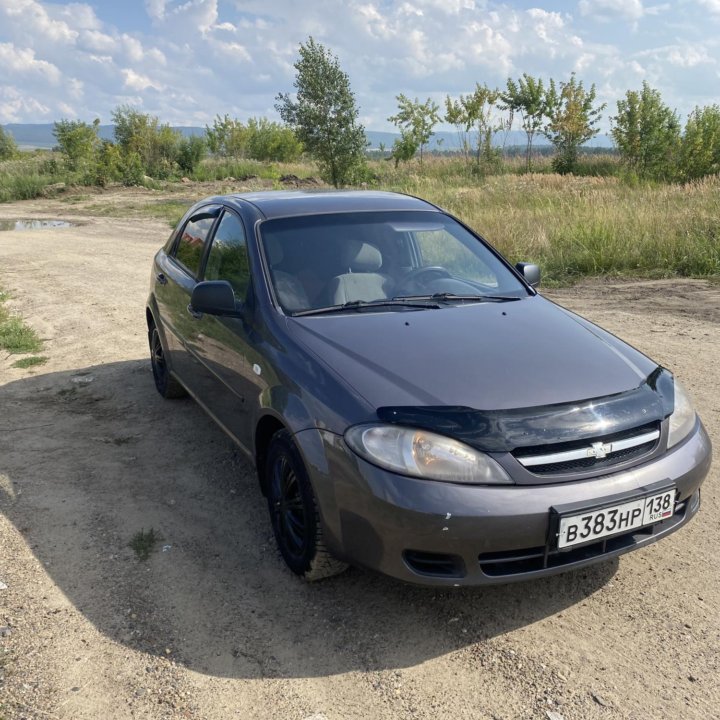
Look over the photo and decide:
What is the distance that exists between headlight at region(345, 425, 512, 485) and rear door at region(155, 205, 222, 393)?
2.13 metres

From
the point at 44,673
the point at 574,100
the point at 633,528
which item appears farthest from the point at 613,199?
the point at 574,100

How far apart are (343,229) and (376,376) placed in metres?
1.41

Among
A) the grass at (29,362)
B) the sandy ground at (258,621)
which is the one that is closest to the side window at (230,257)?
the sandy ground at (258,621)

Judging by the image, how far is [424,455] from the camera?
2500mm

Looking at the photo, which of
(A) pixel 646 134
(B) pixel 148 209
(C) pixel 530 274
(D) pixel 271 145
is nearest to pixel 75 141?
(B) pixel 148 209

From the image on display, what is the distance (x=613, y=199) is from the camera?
1377 cm

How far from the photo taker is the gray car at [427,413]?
2471 millimetres

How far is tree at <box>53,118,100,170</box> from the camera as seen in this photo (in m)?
33.8

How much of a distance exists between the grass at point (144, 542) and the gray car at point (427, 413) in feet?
2.01

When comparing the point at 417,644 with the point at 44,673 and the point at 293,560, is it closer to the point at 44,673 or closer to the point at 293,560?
the point at 293,560

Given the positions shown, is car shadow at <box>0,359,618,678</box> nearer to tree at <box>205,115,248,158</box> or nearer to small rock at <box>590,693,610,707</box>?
small rock at <box>590,693,610,707</box>

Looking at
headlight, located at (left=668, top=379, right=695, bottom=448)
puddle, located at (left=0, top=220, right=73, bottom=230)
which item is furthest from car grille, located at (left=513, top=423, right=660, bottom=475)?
puddle, located at (left=0, top=220, right=73, bottom=230)

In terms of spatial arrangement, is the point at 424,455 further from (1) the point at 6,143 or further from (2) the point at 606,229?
(1) the point at 6,143

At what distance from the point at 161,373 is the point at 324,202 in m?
2.19
